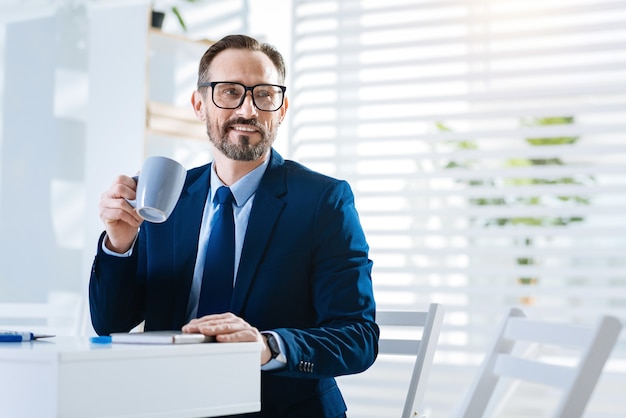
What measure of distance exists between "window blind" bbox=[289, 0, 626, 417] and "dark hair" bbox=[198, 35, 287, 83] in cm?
162

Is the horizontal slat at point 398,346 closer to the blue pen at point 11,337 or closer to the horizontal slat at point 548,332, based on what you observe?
the horizontal slat at point 548,332

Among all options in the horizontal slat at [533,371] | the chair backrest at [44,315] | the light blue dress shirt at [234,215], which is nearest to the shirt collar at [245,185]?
the light blue dress shirt at [234,215]

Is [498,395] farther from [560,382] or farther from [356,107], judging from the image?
[560,382]

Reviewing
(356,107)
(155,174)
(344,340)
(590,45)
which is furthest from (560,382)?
(356,107)

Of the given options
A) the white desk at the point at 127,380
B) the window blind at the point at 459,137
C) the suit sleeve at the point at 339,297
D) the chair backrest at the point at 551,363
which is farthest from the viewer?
the window blind at the point at 459,137

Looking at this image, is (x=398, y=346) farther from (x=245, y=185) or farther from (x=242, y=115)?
(x=242, y=115)

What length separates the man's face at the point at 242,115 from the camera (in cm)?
166

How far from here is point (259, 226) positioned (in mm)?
1643

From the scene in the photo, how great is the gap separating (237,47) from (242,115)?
142 millimetres

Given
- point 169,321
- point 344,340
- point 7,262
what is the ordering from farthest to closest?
point 7,262
point 169,321
point 344,340

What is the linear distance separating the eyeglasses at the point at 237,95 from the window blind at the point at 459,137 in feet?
5.38

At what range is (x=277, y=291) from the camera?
1603 mm

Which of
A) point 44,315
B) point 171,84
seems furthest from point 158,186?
point 171,84

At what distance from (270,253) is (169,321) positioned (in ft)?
0.74
